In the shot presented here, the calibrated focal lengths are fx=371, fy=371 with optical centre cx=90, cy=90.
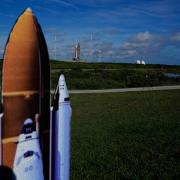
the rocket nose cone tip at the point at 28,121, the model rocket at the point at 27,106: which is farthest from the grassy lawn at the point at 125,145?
the rocket nose cone tip at the point at 28,121

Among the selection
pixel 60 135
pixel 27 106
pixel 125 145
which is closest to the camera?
pixel 27 106

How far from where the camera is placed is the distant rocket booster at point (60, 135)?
347 cm

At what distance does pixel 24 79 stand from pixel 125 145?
5271 mm

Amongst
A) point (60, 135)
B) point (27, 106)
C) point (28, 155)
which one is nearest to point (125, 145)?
point (60, 135)

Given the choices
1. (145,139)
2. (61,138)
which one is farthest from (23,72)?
(145,139)

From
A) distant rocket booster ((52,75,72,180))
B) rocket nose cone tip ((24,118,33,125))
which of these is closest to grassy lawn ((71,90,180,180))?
distant rocket booster ((52,75,72,180))

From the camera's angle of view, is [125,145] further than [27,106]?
Yes

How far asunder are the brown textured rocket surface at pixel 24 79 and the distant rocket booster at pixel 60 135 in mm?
170

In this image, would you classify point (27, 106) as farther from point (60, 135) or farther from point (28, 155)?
point (60, 135)

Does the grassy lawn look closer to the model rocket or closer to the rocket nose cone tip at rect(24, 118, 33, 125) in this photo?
the model rocket

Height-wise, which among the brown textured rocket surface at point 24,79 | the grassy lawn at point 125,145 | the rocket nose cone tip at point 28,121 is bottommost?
the grassy lawn at point 125,145

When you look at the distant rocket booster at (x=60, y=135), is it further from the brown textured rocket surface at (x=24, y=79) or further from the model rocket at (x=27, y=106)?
the brown textured rocket surface at (x=24, y=79)

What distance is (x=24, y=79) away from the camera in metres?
3.10

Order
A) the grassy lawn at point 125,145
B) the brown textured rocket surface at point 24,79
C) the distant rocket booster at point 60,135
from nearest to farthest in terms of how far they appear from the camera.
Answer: the brown textured rocket surface at point 24,79 < the distant rocket booster at point 60,135 < the grassy lawn at point 125,145
